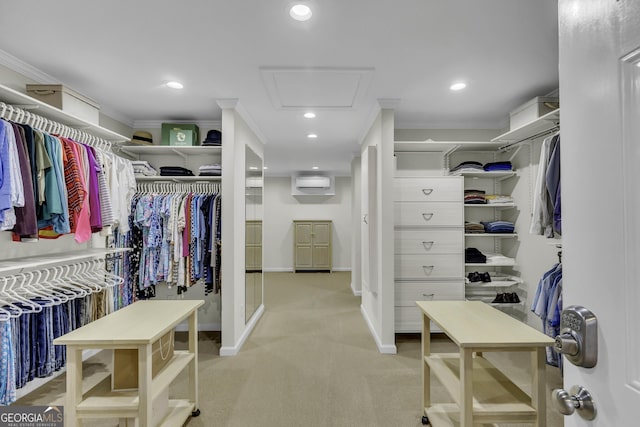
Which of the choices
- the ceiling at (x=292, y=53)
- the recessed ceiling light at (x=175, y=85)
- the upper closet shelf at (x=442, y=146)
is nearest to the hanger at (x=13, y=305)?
the ceiling at (x=292, y=53)

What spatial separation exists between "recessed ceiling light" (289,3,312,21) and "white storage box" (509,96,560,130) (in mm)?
2158

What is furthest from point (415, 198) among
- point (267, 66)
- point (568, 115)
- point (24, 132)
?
point (24, 132)

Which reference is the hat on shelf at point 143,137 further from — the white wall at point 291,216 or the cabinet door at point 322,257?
the cabinet door at point 322,257

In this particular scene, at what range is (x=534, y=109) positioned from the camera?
278cm

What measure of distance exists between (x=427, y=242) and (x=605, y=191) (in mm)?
2839

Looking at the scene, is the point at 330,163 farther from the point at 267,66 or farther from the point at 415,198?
the point at 267,66

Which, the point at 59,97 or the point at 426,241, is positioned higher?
the point at 59,97

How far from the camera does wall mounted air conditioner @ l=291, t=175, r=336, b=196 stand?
7613 mm

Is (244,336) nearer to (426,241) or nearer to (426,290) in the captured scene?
(426,290)

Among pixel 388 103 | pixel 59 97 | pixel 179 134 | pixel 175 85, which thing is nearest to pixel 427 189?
pixel 388 103

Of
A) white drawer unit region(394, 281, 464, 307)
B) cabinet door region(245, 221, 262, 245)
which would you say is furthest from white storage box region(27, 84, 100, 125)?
white drawer unit region(394, 281, 464, 307)

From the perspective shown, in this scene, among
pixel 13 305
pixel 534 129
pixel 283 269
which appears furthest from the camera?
pixel 283 269

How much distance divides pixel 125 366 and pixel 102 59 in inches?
80.0

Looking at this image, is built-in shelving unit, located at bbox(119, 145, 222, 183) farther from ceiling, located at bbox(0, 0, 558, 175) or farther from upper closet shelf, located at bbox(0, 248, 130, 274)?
upper closet shelf, located at bbox(0, 248, 130, 274)
